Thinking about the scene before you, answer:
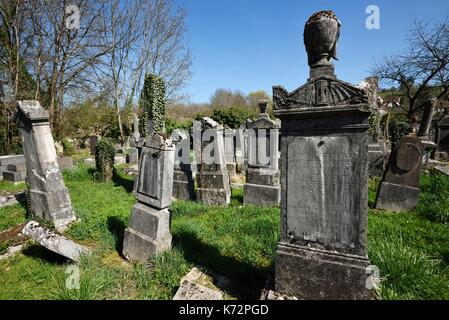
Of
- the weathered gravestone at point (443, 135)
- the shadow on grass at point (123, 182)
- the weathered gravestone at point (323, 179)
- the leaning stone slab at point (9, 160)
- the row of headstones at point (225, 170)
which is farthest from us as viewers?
the weathered gravestone at point (443, 135)

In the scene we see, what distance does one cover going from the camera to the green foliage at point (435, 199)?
16.2ft

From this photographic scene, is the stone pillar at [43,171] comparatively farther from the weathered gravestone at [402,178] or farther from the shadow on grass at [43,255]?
the weathered gravestone at [402,178]

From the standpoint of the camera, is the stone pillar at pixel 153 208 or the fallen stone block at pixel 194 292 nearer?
the fallen stone block at pixel 194 292

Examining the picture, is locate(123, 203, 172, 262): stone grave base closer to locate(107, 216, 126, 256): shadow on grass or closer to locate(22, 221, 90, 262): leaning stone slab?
locate(107, 216, 126, 256): shadow on grass

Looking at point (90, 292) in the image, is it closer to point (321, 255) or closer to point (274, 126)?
point (321, 255)

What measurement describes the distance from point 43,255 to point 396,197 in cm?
717

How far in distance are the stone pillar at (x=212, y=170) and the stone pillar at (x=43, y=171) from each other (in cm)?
316

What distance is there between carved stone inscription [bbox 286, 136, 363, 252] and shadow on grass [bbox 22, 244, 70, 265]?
350 centimetres

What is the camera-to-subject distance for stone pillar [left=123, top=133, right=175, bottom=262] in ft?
12.0

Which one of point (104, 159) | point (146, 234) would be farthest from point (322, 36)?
point (104, 159)

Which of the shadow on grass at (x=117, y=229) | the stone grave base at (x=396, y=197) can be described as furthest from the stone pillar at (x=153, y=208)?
the stone grave base at (x=396, y=197)

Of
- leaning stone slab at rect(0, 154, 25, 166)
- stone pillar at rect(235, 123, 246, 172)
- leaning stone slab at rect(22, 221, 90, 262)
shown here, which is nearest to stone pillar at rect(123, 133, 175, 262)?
leaning stone slab at rect(22, 221, 90, 262)

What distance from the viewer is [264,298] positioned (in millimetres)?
2594
